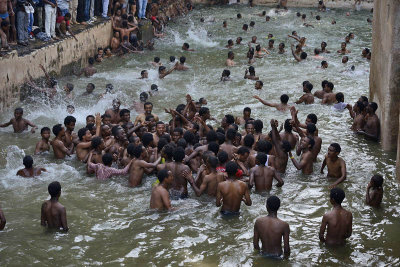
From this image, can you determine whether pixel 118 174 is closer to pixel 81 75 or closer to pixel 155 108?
pixel 155 108

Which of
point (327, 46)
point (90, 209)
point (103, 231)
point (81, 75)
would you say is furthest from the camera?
point (327, 46)

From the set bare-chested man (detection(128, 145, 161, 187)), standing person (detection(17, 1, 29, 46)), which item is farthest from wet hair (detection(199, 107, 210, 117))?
standing person (detection(17, 1, 29, 46))

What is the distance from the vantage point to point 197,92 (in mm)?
15734

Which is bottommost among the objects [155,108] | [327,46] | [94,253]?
[94,253]

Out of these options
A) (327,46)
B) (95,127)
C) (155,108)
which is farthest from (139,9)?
(95,127)

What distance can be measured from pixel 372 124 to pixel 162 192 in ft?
17.7

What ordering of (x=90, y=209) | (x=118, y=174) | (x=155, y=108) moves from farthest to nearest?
(x=155, y=108) → (x=118, y=174) → (x=90, y=209)

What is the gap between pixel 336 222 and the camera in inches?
287

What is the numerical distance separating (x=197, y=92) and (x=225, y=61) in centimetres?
382

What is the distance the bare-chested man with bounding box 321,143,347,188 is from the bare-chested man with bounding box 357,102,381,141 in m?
2.43

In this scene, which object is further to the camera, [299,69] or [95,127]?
[299,69]

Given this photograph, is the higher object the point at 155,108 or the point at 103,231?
the point at 155,108

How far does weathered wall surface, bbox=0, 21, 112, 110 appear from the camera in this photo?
13.4 meters

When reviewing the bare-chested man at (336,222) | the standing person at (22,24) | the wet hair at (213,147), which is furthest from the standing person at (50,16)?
the bare-chested man at (336,222)
